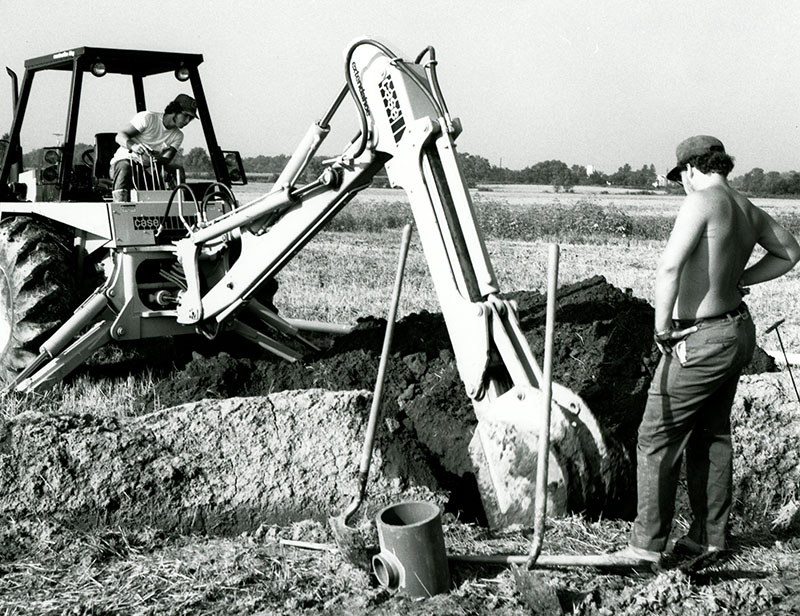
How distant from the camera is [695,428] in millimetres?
4637

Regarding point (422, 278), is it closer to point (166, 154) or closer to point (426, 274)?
point (426, 274)

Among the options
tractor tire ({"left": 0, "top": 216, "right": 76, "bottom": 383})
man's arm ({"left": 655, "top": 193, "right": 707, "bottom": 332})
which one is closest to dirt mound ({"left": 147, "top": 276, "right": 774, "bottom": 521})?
tractor tire ({"left": 0, "top": 216, "right": 76, "bottom": 383})

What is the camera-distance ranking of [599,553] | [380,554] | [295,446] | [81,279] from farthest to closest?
[81,279] < [295,446] < [599,553] < [380,554]

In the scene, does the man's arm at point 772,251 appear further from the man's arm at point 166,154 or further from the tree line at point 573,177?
the tree line at point 573,177

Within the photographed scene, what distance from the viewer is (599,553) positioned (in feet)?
15.0

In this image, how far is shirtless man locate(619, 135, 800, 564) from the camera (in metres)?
4.21

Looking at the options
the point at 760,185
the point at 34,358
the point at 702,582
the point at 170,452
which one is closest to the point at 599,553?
the point at 702,582

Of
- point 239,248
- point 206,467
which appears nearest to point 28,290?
point 239,248

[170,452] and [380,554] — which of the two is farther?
[170,452]

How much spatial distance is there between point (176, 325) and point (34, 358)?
43.3 inches

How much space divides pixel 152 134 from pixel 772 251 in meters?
4.95

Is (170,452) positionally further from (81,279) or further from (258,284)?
(81,279)

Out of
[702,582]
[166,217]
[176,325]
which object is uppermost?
[166,217]

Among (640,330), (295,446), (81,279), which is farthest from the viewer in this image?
(81,279)
